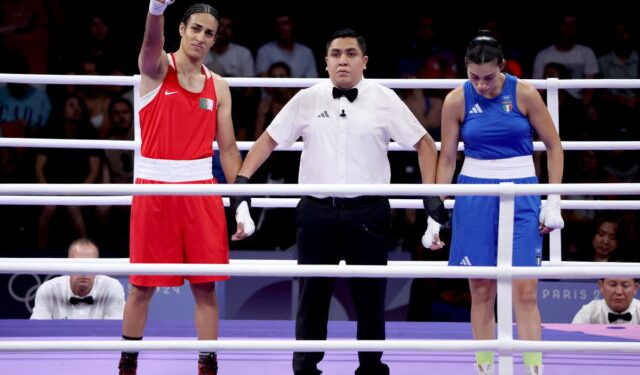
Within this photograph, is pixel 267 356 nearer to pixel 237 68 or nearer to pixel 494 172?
pixel 494 172

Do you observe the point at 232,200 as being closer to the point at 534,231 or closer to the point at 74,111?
the point at 534,231

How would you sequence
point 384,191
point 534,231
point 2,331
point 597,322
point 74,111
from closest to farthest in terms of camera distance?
point 384,191
point 534,231
point 2,331
point 597,322
point 74,111

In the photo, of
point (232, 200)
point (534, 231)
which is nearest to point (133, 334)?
point (232, 200)

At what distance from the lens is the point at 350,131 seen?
12.9ft

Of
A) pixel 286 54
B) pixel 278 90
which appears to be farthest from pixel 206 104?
pixel 286 54

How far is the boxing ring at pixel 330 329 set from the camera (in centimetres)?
330

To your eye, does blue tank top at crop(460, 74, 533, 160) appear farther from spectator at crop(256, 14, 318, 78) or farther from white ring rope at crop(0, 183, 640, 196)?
spectator at crop(256, 14, 318, 78)

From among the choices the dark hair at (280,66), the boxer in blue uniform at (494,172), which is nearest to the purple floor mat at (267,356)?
the boxer in blue uniform at (494,172)

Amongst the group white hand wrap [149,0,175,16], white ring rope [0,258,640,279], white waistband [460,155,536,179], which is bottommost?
white ring rope [0,258,640,279]

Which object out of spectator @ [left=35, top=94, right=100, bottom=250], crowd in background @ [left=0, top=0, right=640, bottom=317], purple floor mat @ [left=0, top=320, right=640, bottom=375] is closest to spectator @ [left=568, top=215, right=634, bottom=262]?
crowd in background @ [left=0, top=0, right=640, bottom=317]

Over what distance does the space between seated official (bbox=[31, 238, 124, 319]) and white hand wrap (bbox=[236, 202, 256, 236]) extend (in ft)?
6.24

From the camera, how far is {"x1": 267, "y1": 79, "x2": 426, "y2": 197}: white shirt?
395 cm

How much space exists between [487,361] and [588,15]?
480 cm

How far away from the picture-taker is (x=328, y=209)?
393 centimetres
